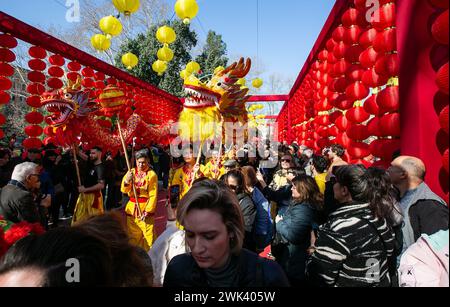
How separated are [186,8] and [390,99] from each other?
380 centimetres

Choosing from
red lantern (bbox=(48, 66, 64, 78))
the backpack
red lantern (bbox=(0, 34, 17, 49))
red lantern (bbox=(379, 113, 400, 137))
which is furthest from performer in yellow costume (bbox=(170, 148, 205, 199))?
red lantern (bbox=(48, 66, 64, 78))

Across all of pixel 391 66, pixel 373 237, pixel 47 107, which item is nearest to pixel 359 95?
pixel 391 66

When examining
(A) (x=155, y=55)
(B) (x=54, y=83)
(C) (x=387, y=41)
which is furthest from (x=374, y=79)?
(A) (x=155, y=55)

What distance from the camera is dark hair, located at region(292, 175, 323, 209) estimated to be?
2.60 metres

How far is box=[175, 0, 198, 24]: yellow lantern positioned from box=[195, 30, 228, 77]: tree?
11492 mm

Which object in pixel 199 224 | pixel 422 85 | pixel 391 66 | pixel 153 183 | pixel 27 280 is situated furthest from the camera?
pixel 153 183

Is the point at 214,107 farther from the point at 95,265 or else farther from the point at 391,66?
the point at 95,265

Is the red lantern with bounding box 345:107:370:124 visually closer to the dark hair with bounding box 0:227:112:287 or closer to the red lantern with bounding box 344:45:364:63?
the red lantern with bounding box 344:45:364:63

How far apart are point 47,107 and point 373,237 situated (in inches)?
172

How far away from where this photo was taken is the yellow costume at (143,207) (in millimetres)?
3910

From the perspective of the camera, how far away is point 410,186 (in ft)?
6.45

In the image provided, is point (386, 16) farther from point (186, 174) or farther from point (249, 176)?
point (186, 174)

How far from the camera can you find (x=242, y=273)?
1.32 m

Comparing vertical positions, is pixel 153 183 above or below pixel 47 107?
below
